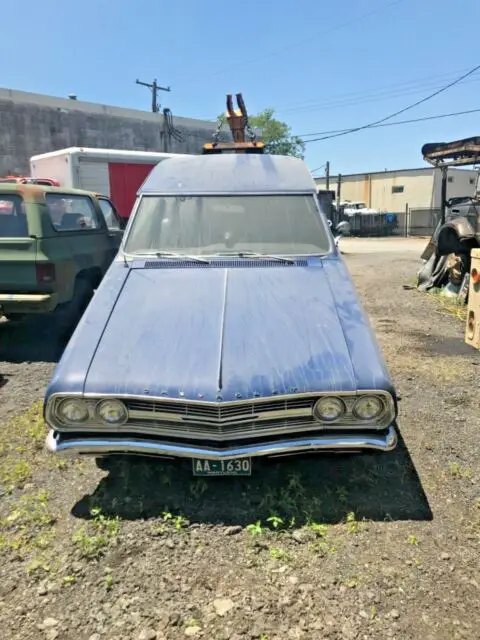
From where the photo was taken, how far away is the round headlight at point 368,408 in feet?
9.40

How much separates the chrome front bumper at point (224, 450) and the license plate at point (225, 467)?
0.38 feet

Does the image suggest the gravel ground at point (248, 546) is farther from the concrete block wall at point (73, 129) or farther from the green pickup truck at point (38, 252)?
the concrete block wall at point (73, 129)

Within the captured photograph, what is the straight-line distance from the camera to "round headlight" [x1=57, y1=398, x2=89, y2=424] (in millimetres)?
2889

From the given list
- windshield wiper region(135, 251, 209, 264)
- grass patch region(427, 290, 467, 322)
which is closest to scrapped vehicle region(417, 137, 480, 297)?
grass patch region(427, 290, 467, 322)

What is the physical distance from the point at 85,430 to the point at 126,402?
12.1 inches

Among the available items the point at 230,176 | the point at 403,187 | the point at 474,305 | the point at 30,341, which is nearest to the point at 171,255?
the point at 230,176

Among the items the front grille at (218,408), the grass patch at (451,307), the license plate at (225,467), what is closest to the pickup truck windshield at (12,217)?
the front grille at (218,408)

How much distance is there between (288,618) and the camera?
230cm

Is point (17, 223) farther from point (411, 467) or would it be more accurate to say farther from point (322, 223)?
point (411, 467)

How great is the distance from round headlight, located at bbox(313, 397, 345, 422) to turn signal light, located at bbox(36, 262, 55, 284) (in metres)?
4.00

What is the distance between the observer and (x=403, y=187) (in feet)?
130

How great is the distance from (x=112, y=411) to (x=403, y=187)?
40561 mm

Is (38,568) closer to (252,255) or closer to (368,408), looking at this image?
(368,408)

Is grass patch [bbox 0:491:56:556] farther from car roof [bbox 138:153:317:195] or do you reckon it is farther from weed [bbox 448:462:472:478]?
car roof [bbox 138:153:317:195]
